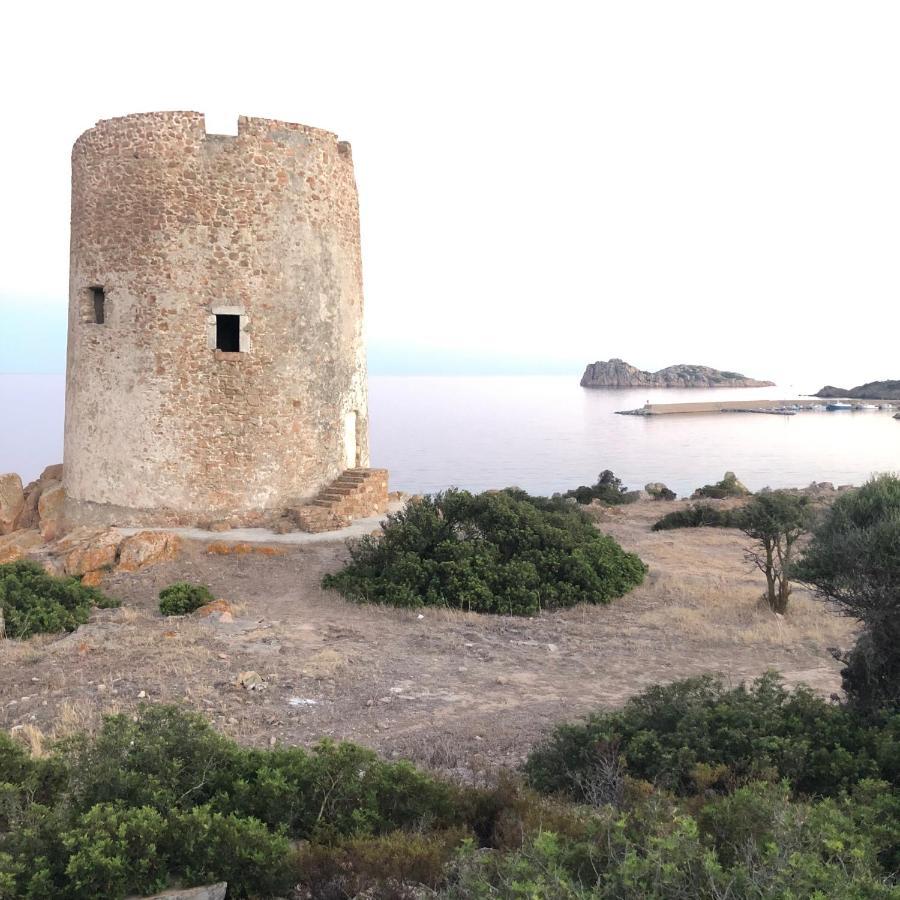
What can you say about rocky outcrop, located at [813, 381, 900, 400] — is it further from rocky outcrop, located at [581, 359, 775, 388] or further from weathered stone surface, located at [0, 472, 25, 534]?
weathered stone surface, located at [0, 472, 25, 534]

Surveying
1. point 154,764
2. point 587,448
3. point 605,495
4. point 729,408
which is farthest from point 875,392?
point 154,764

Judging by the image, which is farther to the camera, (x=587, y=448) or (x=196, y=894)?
(x=587, y=448)

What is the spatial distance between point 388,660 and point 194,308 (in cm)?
759

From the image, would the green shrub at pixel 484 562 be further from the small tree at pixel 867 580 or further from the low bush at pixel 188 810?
the low bush at pixel 188 810

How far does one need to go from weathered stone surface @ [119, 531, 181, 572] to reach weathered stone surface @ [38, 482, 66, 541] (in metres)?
3.44

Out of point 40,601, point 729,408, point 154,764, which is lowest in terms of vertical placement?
point 40,601

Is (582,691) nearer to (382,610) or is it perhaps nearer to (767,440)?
(382,610)

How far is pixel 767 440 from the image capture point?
206ft

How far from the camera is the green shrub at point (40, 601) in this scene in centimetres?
865

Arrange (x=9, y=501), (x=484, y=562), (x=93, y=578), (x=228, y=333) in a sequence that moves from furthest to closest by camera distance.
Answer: (x=9, y=501), (x=228, y=333), (x=93, y=578), (x=484, y=562)

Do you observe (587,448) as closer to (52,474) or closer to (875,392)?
(52,474)

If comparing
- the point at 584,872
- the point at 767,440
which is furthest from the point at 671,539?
the point at 767,440

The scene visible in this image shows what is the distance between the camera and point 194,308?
12.9 metres

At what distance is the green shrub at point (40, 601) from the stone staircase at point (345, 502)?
12.9 feet
